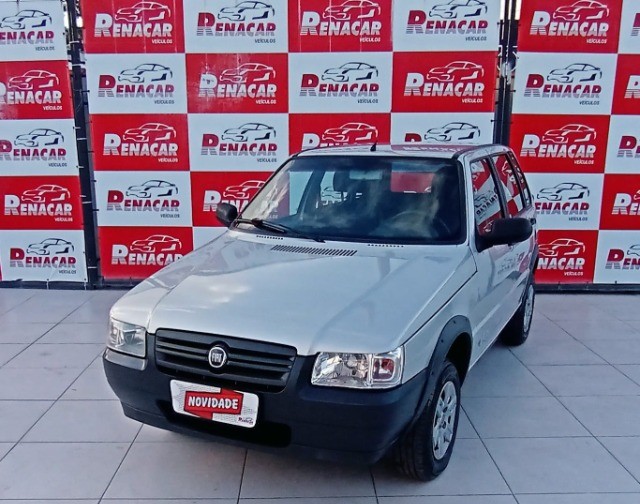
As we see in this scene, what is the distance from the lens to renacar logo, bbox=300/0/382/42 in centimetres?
564

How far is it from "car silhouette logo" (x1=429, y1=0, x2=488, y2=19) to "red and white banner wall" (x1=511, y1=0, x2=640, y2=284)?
1.48 feet

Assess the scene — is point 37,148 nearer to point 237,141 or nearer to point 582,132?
point 237,141

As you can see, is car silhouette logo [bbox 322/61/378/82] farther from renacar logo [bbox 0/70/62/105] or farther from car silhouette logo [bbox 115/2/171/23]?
renacar logo [bbox 0/70/62/105]

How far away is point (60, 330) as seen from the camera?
5035 millimetres

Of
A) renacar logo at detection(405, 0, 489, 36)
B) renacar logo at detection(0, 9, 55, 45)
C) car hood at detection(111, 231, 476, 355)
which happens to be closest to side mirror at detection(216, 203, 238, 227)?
car hood at detection(111, 231, 476, 355)

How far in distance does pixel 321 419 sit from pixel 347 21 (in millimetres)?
4529

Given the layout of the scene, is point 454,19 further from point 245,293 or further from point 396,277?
point 245,293

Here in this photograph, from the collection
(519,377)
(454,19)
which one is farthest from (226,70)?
(519,377)

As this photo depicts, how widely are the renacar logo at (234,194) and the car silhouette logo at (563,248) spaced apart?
125 inches

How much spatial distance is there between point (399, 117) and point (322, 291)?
369 centimetres

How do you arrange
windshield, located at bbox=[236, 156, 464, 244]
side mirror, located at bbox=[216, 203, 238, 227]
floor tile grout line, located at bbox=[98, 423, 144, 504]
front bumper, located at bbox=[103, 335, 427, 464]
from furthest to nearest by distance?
side mirror, located at bbox=[216, 203, 238, 227] → windshield, located at bbox=[236, 156, 464, 244] → floor tile grout line, located at bbox=[98, 423, 144, 504] → front bumper, located at bbox=[103, 335, 427, 464]

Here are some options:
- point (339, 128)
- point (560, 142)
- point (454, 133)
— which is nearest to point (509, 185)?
point (454, 133)

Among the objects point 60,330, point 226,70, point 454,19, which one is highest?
point 454,19

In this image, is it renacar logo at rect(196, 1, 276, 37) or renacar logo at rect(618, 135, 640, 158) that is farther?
renacar logo at rect(618, 135, 640, 158)
